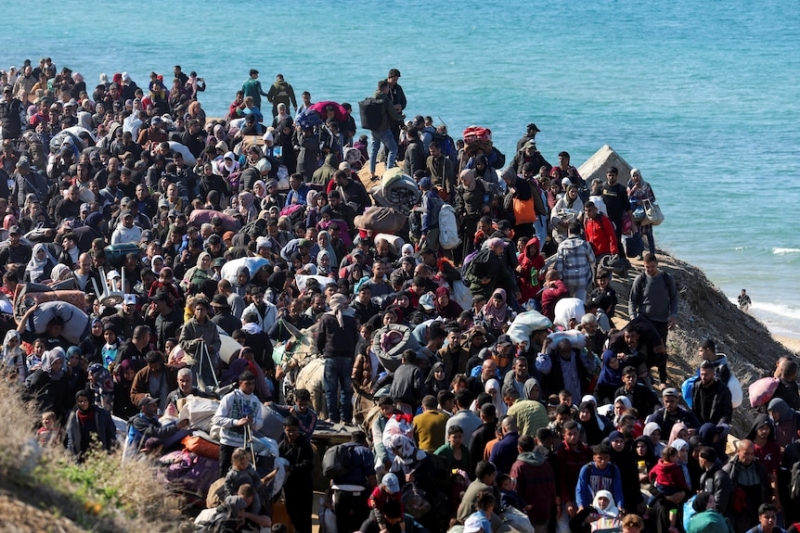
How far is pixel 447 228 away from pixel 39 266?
190 inches

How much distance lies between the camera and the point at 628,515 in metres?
→ 10.7

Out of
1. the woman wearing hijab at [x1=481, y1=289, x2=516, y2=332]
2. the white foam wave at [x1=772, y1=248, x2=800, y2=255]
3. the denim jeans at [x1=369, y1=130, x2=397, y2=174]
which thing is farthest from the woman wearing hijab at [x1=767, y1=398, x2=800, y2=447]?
the white foam wave at [x1=772, y1=248, x2=800, y2=255]

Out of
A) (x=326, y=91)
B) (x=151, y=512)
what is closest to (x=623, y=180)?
(x=151, y=512)

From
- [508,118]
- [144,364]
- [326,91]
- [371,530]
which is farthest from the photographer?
[326,91]

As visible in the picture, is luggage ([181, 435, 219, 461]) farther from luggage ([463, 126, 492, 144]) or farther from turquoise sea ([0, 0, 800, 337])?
turquoise sea ([0, 0, 800, 337])

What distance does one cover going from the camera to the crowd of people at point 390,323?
11.5 m

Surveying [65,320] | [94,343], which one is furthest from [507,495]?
[65,320]

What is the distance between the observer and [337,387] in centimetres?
1416

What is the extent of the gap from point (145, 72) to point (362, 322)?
162 ft

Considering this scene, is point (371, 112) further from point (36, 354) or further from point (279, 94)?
point (36, 354)

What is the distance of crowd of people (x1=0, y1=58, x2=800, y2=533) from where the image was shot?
454 inches

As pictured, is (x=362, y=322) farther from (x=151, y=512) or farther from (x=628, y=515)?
(x=151, y=512)

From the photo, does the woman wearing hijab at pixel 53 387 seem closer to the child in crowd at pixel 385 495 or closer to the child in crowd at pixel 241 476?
A: the child in crowd at pixel 241 476

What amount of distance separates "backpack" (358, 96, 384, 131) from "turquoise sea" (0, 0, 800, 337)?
52.5 ft
